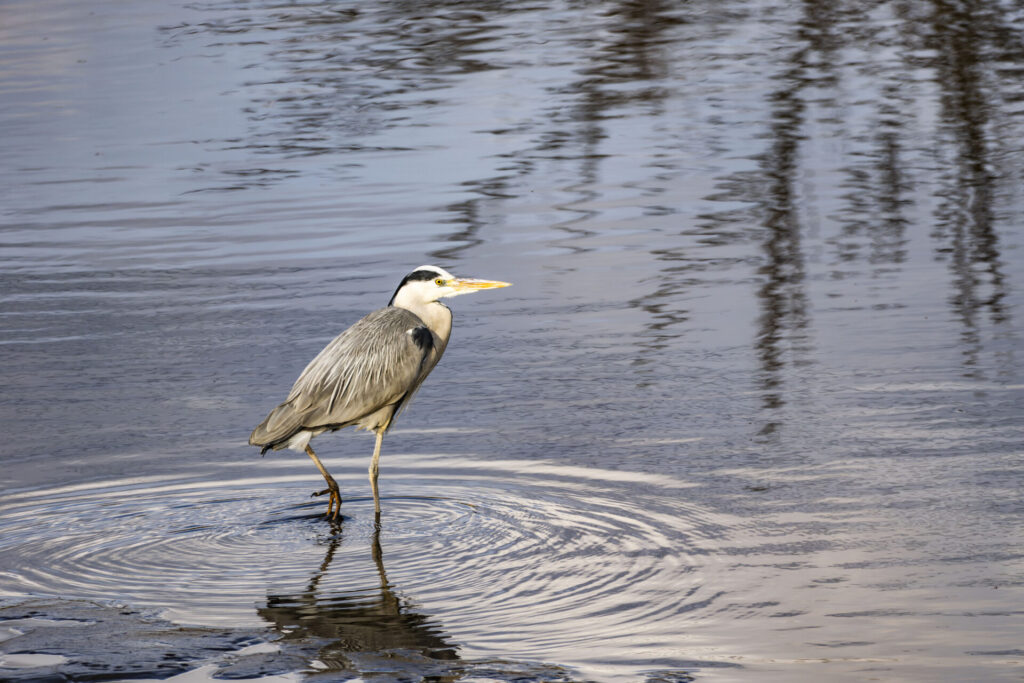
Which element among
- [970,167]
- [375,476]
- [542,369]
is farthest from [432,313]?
[970,167]

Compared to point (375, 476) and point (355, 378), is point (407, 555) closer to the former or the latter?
point (375, 476)

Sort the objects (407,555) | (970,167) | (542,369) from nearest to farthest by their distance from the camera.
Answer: (407,555), (542,369), (970,167)

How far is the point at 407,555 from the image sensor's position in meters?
6.81

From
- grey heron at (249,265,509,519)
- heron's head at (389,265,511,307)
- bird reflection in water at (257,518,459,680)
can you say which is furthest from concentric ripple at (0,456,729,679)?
heron's head at (389,265,511,307)

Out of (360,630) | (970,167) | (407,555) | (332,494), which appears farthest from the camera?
(970,167)

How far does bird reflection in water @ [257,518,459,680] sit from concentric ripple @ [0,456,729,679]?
0.01 meters

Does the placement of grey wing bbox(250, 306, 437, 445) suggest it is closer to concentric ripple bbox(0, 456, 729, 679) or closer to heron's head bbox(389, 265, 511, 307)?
heron's head bbox(389, 265, 511, 307)

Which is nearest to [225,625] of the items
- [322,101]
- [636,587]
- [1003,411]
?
[636,587]

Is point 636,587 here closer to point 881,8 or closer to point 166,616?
point 166,616

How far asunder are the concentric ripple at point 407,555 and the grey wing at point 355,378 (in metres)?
0.39

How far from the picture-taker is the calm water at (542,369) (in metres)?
5.97

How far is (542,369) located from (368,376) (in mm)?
2167

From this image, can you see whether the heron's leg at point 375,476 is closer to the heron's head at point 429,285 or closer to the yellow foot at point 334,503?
the yellow foot at point 334,503

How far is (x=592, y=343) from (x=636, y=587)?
3897mm
